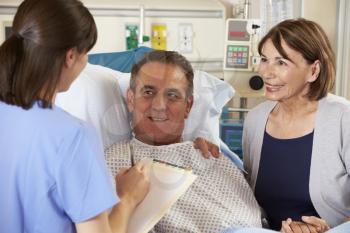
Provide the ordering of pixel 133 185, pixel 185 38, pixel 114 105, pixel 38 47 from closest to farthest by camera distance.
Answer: pixel 38 47, pixel 133 185, pixel 114 105, pixel 185 38

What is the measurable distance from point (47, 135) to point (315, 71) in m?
1.02

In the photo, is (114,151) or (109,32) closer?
(114,151)

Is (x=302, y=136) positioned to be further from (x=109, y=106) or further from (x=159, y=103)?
(x=109, y=106)

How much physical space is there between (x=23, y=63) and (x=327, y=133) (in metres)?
1.04

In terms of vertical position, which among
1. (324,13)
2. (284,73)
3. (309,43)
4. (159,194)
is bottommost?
(159,194)

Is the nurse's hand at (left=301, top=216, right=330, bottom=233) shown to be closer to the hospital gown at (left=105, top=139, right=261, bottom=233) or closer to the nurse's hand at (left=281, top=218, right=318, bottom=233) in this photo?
the nurse's hand at (left=281, top=218, right=318, bottom=233)

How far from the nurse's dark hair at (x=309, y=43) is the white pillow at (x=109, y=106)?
467 millimetres

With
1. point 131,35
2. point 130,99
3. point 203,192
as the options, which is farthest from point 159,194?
point 131,35

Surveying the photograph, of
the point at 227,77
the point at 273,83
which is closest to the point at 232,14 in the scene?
the point at 227,77

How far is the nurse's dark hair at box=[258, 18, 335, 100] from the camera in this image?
1.46 m

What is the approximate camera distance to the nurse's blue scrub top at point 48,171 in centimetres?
86

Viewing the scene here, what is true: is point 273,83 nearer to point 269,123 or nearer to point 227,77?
point 269,123

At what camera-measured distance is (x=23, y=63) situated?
83 cm

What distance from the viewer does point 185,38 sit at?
2.95 metres
